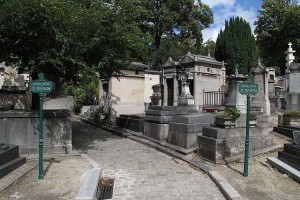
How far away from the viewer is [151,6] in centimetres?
3544

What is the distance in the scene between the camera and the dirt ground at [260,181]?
5.37 m

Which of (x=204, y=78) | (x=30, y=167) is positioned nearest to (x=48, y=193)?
(x=30, y=167)

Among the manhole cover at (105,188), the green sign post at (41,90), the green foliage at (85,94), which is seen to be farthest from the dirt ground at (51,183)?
the green foliage at (85,94)

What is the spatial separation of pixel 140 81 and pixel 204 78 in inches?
159

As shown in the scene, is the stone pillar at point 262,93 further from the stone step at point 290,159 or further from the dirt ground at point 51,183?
the dirt ground at point 51,183

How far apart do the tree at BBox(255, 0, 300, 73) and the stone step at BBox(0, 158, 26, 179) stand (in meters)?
32.2

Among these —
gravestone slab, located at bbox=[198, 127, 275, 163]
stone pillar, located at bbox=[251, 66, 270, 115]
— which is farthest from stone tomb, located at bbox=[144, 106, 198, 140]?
stone pillar, located at bbox=[251, 66, 270, 115]

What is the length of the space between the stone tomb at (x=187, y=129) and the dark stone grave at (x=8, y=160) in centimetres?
460

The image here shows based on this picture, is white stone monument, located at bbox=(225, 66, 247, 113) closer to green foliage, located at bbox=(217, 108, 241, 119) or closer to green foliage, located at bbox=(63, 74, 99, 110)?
green foliage, located at bbox=(217, 108, 241, 119)

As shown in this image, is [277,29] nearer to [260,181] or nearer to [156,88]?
[156,88]

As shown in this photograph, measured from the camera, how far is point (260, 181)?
6145 millimetres

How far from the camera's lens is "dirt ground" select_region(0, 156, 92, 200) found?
504 cm

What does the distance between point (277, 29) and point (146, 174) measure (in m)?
32.3

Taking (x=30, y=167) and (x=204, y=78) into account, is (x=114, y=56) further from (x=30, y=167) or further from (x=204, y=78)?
(x=204, y=78)
